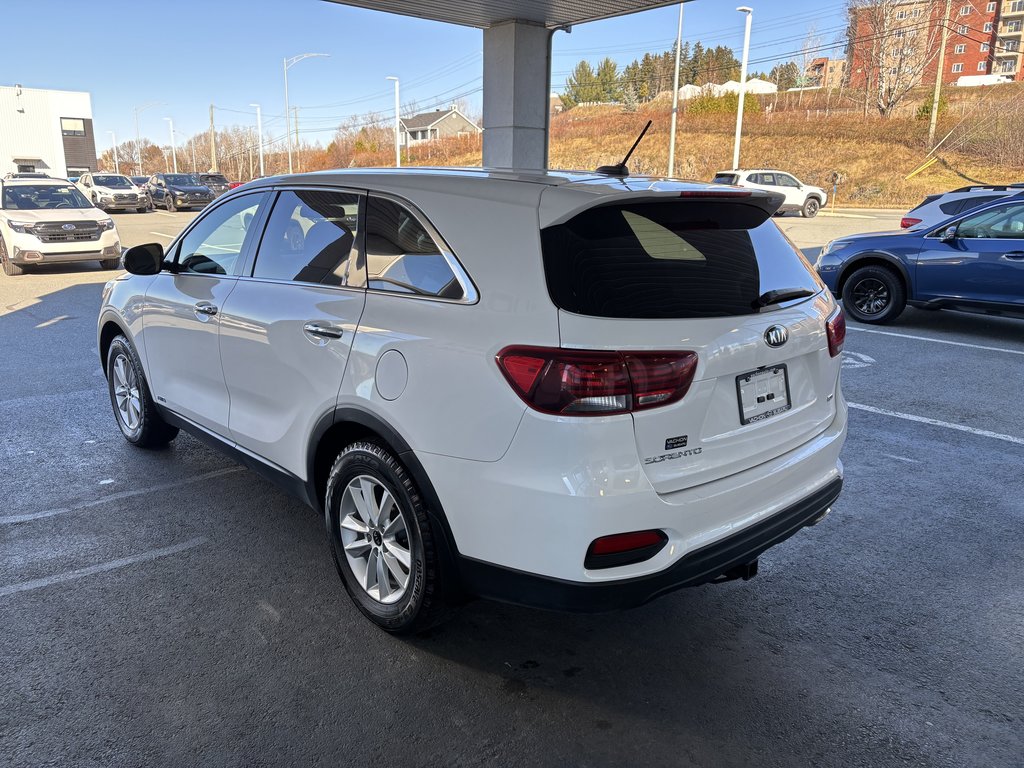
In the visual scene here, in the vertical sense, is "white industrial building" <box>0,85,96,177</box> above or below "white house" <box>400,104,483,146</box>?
below

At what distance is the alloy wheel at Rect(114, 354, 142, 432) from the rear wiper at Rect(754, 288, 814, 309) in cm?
387

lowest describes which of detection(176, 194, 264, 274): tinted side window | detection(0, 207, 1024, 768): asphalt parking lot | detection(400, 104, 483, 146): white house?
detection(0, 207, 1024, 768): asphalt parking lot

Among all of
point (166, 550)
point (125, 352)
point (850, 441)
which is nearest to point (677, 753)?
point (166, 550)

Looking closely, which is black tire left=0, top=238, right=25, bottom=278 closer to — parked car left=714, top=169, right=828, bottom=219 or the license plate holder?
the license plate holder

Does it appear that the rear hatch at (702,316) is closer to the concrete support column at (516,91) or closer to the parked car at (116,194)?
the concrete support column at (516,91)

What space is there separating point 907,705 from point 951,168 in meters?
46.9

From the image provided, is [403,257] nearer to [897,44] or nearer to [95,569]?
[95,569]

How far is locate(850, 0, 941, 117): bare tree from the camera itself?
169ft

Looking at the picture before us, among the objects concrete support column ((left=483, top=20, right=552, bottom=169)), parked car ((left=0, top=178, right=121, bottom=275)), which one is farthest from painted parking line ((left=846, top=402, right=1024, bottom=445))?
parked car ((left=0, top=178, right=121, bottom=275))

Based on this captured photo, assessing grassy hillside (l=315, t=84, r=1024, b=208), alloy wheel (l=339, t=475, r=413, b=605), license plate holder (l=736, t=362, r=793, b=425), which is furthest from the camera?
grassy hillside (l=315, t=84, r=1024, b=208)

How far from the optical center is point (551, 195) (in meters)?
2.67

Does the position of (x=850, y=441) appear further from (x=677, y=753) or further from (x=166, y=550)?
(x=166, y=550)

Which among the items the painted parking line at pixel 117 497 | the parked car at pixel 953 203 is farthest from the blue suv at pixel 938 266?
the painted parking line at pixel 117 497

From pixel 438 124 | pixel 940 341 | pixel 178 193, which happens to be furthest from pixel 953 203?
pixel 438 124
